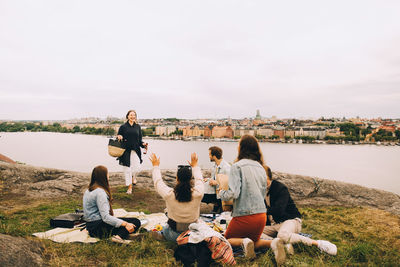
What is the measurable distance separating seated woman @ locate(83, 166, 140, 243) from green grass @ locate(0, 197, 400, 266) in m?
0.18

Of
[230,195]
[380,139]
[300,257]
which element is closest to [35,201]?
[230,195]

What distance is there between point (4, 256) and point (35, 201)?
3.67 m

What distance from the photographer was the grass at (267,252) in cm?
270

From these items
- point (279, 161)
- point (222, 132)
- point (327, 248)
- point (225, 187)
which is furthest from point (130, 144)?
point (222, 132)

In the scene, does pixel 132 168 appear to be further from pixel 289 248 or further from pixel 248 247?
pixel 289 248

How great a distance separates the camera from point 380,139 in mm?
99625

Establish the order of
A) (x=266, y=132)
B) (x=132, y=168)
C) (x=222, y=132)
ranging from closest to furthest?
1. (x=132, y=168)
2. (x=222, y=132)
3. (x=266, y=132)

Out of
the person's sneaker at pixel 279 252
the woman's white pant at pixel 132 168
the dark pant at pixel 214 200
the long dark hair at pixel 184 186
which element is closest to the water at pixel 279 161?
the woman's white pant at pixel 132 168

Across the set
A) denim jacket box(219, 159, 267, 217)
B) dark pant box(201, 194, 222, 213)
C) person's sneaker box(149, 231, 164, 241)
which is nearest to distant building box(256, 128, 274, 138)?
dark pant box(201, 194, 222, 213)

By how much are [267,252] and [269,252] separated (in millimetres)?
40

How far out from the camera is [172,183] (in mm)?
7223

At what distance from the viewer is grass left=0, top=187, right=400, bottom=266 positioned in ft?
8.87

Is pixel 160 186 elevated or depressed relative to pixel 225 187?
elevated

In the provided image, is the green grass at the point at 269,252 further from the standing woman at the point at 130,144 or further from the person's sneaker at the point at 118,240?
the standing woman at the point at 130,144
